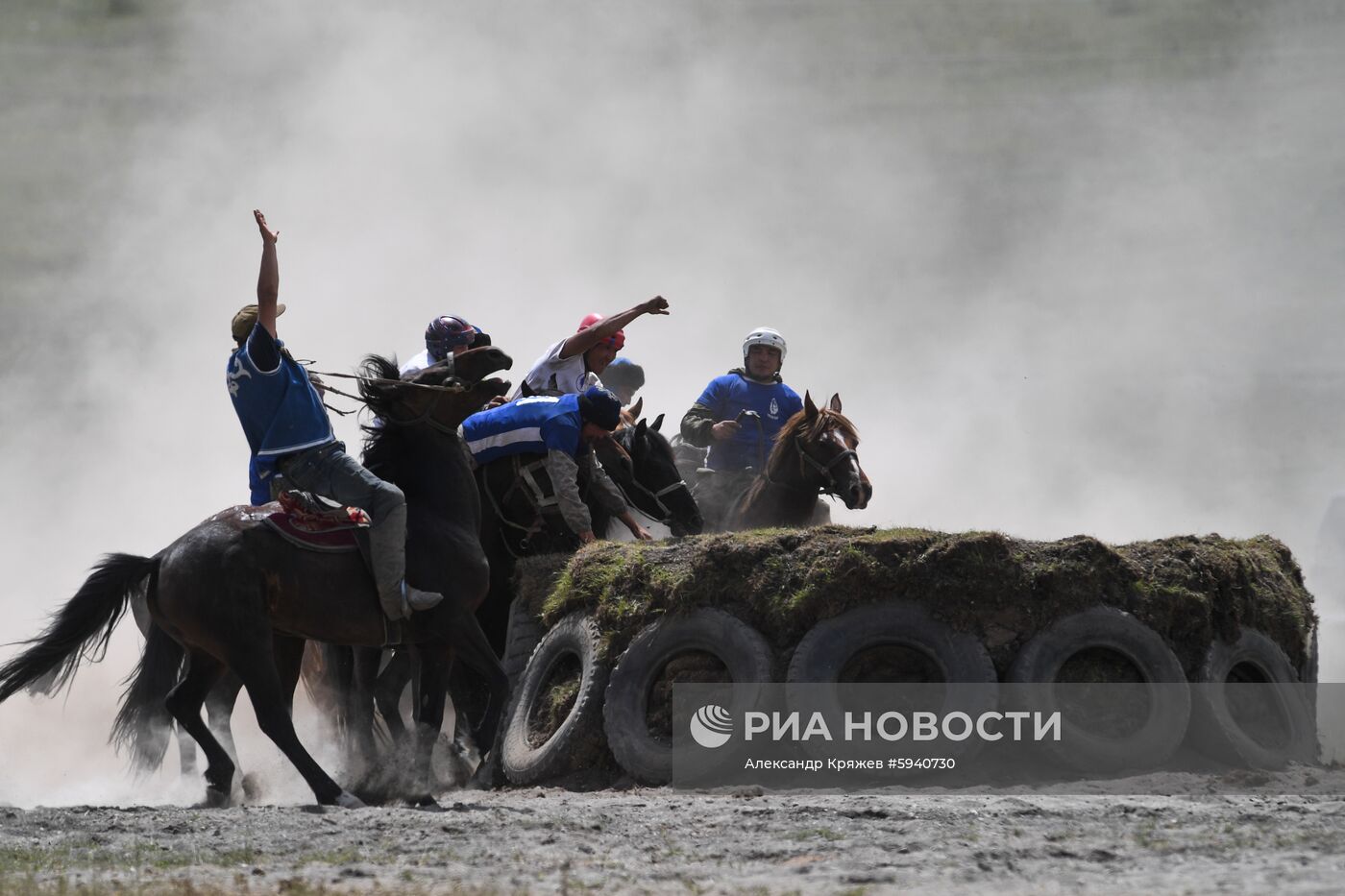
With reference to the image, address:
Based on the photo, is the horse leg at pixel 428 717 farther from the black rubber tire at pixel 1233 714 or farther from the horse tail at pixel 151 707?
the black rubber tire at pixel 1233 714

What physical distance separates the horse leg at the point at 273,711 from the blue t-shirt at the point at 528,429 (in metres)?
3.47

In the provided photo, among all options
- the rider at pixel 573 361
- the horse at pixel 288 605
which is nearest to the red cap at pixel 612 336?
the rider at pixel 573 361

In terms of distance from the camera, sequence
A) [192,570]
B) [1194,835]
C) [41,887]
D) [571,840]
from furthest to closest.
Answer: [192,570], [571,840], [1194,835], [41,887]

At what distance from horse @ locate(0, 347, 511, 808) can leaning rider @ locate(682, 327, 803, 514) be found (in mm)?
4665

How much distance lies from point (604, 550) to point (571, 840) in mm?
3949

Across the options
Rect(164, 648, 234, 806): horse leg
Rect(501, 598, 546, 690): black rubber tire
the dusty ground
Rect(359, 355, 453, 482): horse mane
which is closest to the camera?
the dusty ground

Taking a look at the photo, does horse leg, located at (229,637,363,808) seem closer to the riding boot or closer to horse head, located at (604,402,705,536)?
the riding boot

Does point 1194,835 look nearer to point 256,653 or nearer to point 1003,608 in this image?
point 1003,608

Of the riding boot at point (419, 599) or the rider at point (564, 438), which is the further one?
the rider at point (564, 438)

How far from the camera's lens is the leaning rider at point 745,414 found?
15.0m

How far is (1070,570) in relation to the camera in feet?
31.5

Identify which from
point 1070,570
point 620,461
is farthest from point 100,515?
point 1070,570

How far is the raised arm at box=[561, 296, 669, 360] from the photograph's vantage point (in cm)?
1305

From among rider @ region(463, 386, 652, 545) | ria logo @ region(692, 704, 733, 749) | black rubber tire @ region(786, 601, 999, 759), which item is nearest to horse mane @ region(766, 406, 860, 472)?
rider @ region(463, 386, 652, 545)
